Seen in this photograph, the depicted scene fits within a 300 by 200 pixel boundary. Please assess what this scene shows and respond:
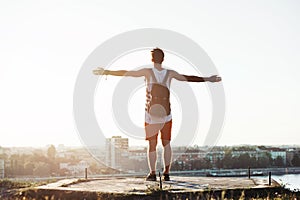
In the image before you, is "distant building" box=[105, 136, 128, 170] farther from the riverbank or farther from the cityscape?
the riverbank

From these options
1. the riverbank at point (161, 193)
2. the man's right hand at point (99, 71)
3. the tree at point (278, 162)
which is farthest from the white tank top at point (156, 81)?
the tree at point (278, 162)

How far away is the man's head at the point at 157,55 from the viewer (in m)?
7.47

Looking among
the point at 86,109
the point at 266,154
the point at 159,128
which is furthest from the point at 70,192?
the point at 266,154

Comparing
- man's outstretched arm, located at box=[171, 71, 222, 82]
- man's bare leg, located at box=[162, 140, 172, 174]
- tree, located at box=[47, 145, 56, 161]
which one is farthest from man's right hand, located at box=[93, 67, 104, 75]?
tree, located at box=[47, 145, 56, 161]

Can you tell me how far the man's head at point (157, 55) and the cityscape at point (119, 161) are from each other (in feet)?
31.0

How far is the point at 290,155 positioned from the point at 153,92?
1587 inches

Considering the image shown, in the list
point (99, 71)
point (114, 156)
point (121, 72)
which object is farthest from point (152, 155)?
point (114, 156)

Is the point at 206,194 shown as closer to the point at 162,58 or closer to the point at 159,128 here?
the point at 159,128

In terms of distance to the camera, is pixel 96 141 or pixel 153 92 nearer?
pixel 153 92

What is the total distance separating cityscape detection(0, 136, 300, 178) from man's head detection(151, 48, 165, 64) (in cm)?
945

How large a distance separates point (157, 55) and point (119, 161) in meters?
13.7

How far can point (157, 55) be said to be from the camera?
7469mm

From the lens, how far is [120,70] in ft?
24.0

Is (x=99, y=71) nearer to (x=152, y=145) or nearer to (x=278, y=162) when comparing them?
(x=152, y=145)
